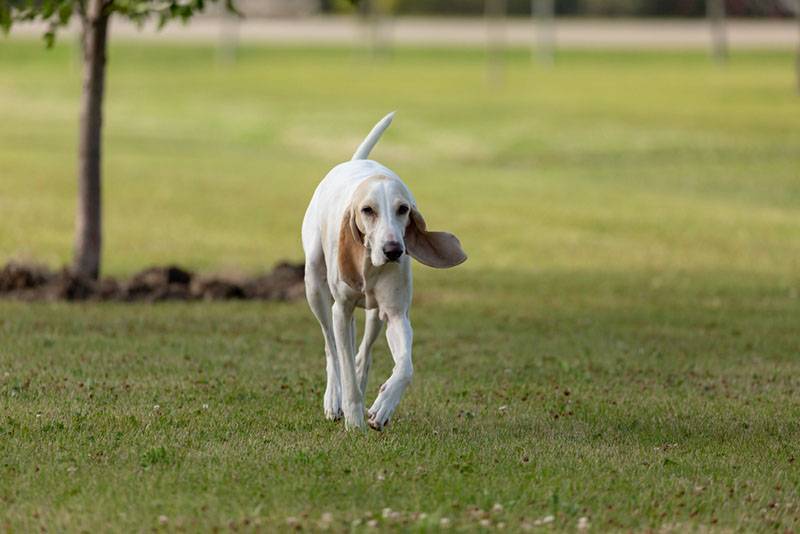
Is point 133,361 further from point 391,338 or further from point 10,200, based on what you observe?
point 10,200

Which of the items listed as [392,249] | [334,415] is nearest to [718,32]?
[334,415]

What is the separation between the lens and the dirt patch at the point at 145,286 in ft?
47.2

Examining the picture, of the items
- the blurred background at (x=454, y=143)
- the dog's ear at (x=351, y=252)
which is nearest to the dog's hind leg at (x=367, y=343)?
the dog's ear at (x=351, y=252)

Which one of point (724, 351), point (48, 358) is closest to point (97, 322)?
point (48, 358)

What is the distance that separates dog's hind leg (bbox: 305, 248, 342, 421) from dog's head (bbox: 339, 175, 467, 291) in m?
0.72

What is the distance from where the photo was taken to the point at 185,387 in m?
9.67

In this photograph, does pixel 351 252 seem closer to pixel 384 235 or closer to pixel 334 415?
pixel 384 235

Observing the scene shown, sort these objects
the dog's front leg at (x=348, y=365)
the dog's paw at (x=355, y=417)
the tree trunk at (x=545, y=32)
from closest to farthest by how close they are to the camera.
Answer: the dog's front leg at (x=348, y=365) → the dog's paw at (x=355, y=417) → the tree trunk at (x=545, y=32)

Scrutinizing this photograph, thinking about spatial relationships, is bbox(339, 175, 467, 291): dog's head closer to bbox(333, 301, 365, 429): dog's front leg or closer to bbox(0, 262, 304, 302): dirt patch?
bbox(333, 301, 365, 429): dog's front leg

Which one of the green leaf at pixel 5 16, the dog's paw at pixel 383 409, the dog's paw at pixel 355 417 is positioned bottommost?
the dog's paw at pixel 355 417

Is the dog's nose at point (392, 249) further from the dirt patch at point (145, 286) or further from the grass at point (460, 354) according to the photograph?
the dirt patch at point (145, 286)

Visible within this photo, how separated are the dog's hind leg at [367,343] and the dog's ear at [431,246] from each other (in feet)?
2.17

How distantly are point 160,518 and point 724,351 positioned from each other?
7065mm

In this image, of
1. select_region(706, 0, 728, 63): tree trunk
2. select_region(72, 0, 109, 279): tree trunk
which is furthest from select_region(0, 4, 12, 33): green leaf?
select_region(706, 0, 728, 63): tree trunk
